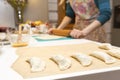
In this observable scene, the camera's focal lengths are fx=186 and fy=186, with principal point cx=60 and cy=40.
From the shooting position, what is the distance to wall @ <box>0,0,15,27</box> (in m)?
1.86

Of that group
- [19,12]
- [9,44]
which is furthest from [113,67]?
[19,12]

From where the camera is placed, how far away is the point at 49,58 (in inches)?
22.4

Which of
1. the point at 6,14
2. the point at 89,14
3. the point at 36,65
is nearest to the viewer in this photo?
the point at 36,65

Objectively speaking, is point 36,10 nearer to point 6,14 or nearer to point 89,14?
point 6,14

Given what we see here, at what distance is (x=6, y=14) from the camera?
192cm

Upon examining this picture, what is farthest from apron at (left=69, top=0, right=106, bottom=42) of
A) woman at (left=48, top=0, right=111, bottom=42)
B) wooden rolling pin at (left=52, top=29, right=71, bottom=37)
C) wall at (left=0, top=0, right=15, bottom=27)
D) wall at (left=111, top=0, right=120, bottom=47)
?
wall at (left=111, top=0, right=120, bottom=47)

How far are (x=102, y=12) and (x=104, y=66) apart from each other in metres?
0.70

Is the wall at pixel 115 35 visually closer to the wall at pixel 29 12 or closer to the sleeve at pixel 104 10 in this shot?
the wall at pixel 29 12

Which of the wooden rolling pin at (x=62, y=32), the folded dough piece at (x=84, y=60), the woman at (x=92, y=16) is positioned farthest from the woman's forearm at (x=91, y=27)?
the folded dough piece at (x=84, y=60)

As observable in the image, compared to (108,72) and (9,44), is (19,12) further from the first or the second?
(108,72)

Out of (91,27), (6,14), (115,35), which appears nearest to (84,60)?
(91,27)

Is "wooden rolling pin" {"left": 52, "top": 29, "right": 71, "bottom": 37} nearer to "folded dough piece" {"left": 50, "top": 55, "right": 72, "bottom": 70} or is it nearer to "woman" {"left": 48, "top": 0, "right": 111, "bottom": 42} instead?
"woman" {"left": 48, "top": 0, "right": 111, "bottom": 42}

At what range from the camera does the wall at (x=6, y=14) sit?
6.11 ft

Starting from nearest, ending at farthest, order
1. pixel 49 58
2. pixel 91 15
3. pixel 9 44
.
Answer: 1. pixel 49 58
2. pixel 9 44
3. pixel 91 15
